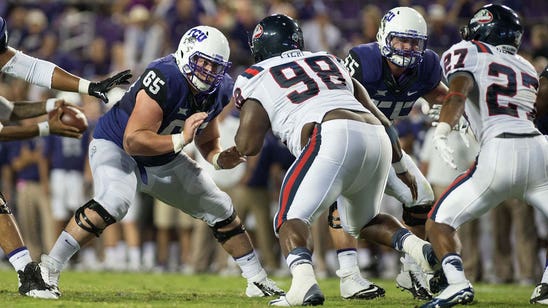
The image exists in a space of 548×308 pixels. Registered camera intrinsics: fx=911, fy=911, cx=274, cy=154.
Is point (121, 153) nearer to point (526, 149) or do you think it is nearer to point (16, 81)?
point (526, 149)

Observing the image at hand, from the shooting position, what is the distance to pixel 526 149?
536cm

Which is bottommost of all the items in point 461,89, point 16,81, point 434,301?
point 16,81

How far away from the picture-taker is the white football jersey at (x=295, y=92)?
5359 millimetres

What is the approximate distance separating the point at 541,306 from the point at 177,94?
2.75 metres

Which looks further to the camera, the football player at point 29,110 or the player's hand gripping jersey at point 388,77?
the player's hand gripping jersey at point 388,77

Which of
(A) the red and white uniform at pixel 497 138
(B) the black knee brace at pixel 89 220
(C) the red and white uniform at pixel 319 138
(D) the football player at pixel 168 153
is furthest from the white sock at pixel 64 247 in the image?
(A) the red and white uniform at pixel 497 138

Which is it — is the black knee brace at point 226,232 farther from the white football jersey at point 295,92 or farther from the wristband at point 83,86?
the wristband at point 83,86

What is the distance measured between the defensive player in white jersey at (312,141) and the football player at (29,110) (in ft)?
4.02

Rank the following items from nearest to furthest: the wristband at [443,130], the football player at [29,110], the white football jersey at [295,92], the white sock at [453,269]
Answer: the white sock at [453,269] → the wristband at [443,130] → the white football jersey at [295,92] → the football player at [29,110]

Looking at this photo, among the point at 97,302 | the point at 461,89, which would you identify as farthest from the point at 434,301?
the point at 97,302

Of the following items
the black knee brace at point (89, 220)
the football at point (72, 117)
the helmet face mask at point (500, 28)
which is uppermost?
the helmet face mask at point (500, 28)

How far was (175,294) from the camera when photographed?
6.64 metres

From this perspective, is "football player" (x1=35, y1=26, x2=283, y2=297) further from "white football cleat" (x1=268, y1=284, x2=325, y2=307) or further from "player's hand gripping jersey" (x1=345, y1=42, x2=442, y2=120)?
"white football cleat" (x1=268, y1=284, x2=325, y2=307)

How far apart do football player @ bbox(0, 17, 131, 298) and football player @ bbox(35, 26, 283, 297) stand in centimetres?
21
